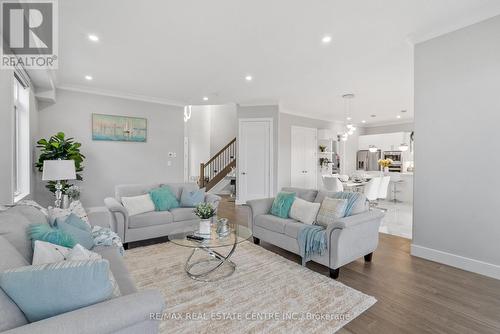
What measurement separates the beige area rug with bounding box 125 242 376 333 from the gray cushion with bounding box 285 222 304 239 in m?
0.35

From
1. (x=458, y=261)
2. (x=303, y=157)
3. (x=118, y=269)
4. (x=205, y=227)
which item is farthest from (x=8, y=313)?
(x=303, y=157)

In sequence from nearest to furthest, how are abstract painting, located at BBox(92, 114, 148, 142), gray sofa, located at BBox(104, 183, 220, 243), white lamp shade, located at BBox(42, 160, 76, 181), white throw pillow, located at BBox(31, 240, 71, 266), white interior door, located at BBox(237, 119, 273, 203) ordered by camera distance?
white throw pillow, located at BBox(31, 240, 71, 266) < white lamp shade, located at BBox(42, 160, 76, 181) < gray sofa, located at BBox(104, 183, 220, 243) < abstract painting, located at BBox(92, 114, 148, 142) < white interior door, located at BBox(237, 119, 273, 203)

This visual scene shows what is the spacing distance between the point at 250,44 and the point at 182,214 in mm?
2767

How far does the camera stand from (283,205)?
3475 millimetres

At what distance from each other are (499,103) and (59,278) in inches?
157

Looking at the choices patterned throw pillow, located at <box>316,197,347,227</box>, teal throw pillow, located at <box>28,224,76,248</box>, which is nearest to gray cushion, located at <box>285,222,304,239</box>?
patterned throw pillow, located at <box>316,197,347,227</box>

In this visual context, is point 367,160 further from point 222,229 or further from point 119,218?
point 119,218

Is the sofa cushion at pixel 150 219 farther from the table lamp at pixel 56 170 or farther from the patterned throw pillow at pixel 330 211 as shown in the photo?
the patterned throw pillow at pixel 330 211

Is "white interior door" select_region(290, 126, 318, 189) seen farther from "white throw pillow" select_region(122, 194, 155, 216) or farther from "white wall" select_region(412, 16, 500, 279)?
"white throw pillow" select_region(122, 194, 155, 216)

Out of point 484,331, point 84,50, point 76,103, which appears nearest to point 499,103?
point 484,331

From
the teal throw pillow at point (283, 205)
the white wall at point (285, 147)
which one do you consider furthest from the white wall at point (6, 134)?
the white wall at point (285, 147)

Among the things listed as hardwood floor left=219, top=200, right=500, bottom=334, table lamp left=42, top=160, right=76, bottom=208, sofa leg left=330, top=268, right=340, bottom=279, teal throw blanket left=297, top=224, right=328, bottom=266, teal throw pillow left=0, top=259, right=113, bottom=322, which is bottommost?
hardwood floor left=219, top=200, right=500, bottom=334

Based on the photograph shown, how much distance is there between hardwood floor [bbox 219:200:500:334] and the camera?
6.15ft

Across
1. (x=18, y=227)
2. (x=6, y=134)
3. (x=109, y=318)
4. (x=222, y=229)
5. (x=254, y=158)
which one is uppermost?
(x=6, y=134)
